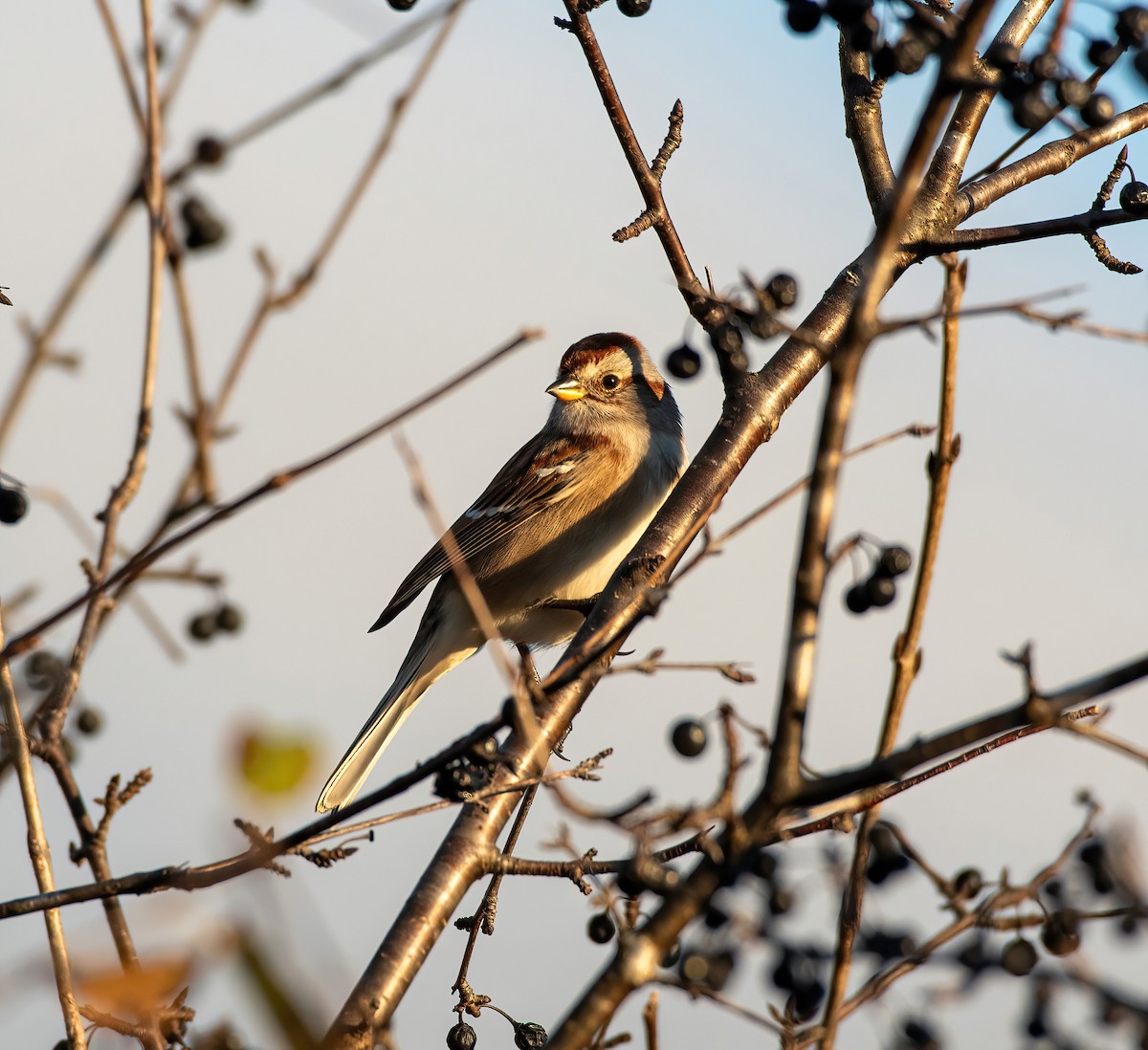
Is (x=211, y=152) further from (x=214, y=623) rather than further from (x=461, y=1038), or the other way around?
(x=461, y=1038)

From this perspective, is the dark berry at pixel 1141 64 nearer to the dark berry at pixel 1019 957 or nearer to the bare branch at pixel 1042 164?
the bare branch at pixel 1042 164

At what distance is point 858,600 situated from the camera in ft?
11.8

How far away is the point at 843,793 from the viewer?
2080mm

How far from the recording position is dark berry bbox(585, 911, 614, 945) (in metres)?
3.65

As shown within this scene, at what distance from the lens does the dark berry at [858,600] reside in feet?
11.8

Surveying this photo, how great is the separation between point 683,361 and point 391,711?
2.70 meters

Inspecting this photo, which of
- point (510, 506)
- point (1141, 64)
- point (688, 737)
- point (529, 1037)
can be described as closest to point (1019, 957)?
point (688, 737)

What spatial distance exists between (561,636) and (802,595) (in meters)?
4.62

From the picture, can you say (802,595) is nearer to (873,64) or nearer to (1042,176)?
(873,64)

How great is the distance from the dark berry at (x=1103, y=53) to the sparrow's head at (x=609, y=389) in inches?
137

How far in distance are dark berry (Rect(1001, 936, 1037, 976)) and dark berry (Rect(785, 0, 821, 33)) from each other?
7.82ft

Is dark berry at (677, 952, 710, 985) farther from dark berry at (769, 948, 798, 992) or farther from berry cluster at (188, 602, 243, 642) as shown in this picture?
berry cluster at (188, 602, 243, 642)

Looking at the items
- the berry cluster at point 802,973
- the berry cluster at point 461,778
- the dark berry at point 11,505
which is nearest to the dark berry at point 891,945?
the berry cluster at point 802,973

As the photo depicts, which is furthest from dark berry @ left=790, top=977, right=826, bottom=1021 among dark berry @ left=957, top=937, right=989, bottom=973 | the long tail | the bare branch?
the long tail
